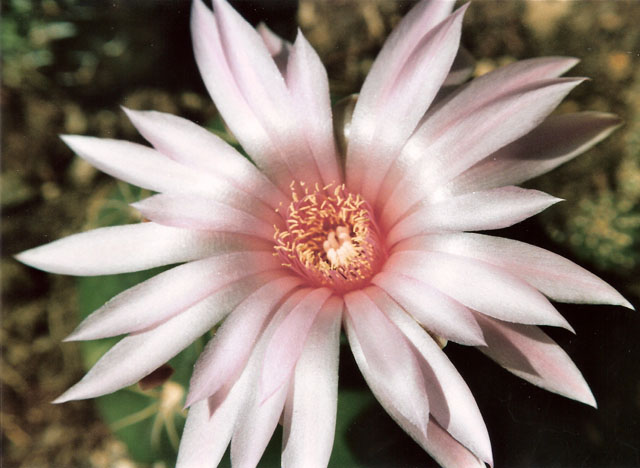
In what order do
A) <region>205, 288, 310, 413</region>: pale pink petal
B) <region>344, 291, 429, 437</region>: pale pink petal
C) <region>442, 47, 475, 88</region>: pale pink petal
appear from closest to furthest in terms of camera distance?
<region>344, 291, 429, 437</region>: pale pink petal → <region>205, 288, 310, 413</region>: pale pink petal → <region>442, 47, 475, 88</region>: pale pink petal

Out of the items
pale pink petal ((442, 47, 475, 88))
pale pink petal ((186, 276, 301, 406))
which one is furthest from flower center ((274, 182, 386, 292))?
pale pink petal ((442, 47, 475, 88))

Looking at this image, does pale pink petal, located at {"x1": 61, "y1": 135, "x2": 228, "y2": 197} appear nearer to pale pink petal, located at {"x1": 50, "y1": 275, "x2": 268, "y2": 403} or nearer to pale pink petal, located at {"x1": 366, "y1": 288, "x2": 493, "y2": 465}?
pale pink petal, located at {"x1": 50, "y1": 275, "x2": 268, "y2": 403}

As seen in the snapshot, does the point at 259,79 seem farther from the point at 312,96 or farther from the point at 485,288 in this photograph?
the point at 485,288

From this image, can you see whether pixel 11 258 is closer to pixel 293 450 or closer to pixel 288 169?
pixel 288 169

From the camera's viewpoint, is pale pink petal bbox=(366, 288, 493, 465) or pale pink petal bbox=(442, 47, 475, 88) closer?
pale pink petal bbox=(366, 288, 493, 465)

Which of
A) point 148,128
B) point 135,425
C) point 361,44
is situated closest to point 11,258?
point 135,425

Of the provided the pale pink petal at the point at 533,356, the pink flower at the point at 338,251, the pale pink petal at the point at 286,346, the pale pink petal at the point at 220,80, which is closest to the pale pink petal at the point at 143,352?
the pink flower at the point at 338,251
